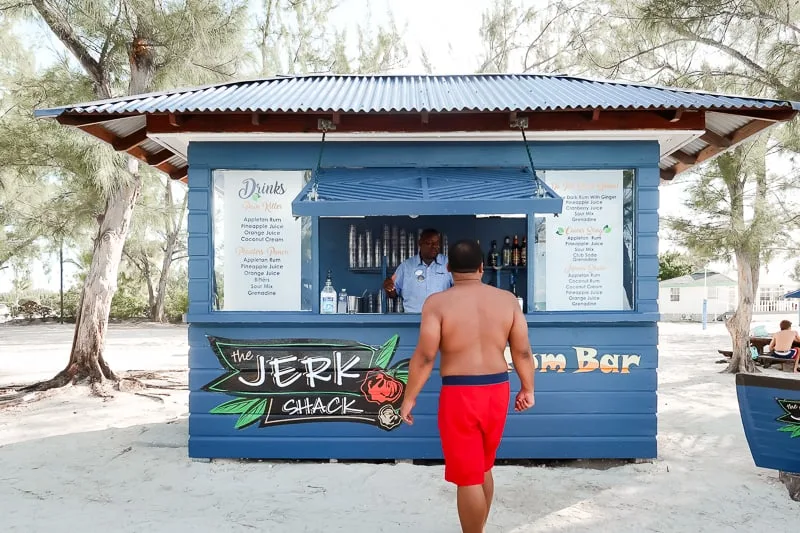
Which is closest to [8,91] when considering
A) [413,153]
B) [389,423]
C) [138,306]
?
[413,153]

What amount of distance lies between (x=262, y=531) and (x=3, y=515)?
1.85 m

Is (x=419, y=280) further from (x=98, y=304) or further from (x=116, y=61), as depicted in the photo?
(x=116, y=61)

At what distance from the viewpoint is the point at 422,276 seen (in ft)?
18.8

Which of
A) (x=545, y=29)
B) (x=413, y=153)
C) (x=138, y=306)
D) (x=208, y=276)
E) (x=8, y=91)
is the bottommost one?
(x=138, y=306)

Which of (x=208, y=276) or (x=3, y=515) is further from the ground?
(x=208, y=276)

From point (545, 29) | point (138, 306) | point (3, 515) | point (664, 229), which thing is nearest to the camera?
point (3, 515)

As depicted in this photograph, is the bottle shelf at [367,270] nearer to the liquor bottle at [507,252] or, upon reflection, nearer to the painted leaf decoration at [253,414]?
the liquor bottle at [507,252]

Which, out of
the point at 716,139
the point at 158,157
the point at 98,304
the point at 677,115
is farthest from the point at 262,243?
the point at 98,304

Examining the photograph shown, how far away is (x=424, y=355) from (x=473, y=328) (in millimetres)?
315

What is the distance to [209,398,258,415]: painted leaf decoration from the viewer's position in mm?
5203

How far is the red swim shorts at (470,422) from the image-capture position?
3.28 metres

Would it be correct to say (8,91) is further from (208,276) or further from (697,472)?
(697,472)

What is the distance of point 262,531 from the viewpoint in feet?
12.8

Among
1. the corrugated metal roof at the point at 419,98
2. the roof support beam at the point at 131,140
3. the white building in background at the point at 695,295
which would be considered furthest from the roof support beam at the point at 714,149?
the white building in background at the point at 695,295
